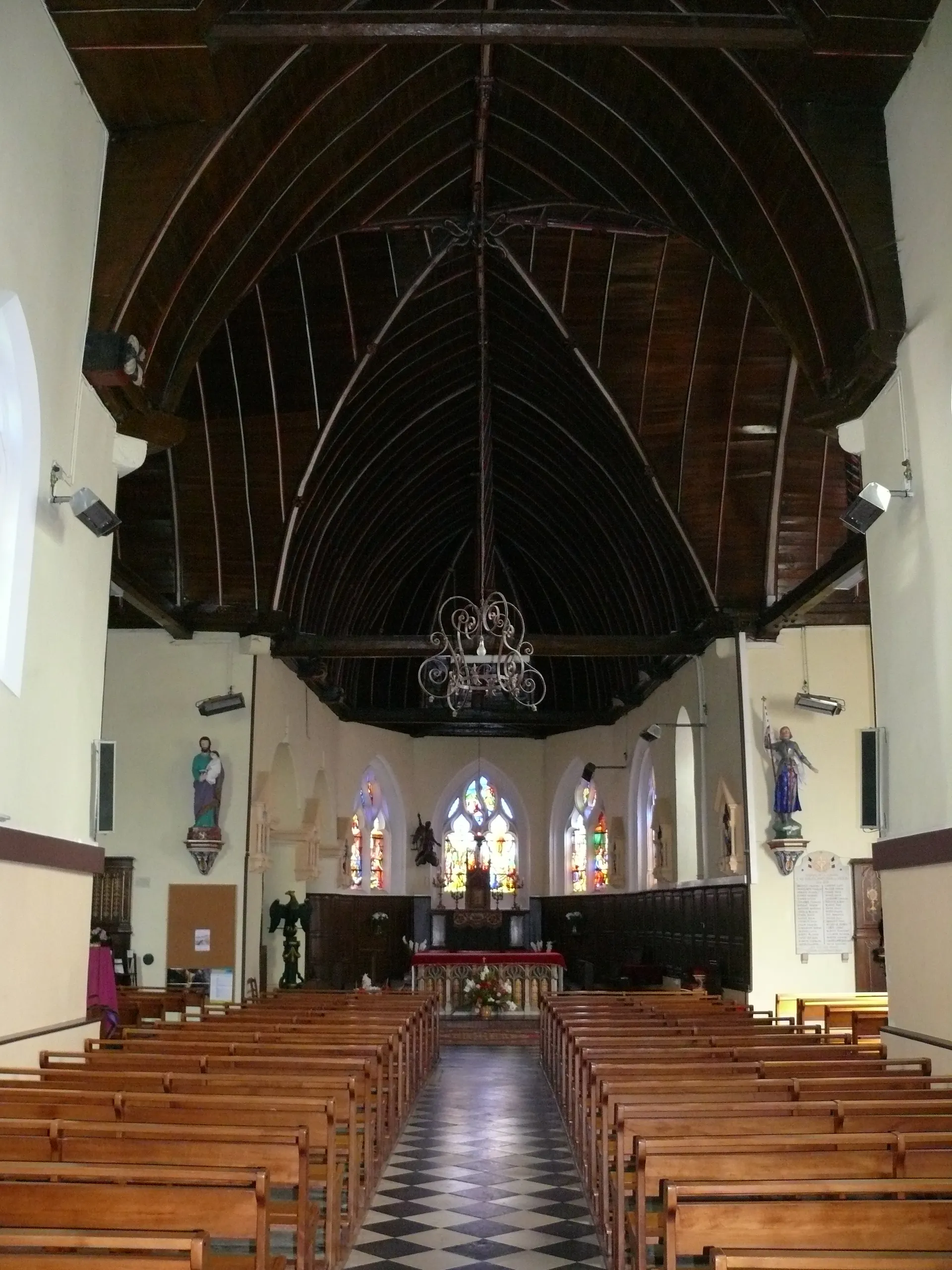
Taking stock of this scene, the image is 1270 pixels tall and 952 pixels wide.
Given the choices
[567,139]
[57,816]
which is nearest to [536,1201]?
[57,816]

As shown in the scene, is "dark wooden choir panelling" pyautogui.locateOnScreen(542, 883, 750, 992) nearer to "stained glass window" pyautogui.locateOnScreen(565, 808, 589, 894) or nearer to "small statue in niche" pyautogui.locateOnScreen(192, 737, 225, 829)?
"stained glass window" pyautogui.locateOnScreen(565, 808, 589, 894)

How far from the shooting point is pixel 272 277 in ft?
46.5

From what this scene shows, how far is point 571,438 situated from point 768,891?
7513 millimetres

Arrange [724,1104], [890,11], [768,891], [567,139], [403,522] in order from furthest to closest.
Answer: [403,522], [768,891], [567,139], [890,11], [724,1104]

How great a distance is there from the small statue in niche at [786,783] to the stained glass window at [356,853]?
11.1m

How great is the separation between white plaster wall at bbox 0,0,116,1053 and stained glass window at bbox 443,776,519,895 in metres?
18.8

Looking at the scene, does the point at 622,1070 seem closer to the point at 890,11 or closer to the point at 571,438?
the point at 890,11

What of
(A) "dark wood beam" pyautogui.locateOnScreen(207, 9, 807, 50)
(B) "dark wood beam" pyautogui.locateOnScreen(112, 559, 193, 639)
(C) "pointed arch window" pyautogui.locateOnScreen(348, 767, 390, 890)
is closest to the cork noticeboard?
(B) "dark wood beam" pyautogui.locateOnScreen(112, 559, 193, 639)

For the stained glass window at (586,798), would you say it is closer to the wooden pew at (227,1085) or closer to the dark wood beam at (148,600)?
the dark wood beam at (148,600)

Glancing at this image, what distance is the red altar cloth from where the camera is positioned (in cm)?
1986

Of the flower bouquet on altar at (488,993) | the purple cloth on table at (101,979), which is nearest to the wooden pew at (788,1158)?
the purple cloth on table at (101,979)

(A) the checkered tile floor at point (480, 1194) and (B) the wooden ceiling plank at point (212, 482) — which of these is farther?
(B) the wooden ceiling plank at point (212, 482)

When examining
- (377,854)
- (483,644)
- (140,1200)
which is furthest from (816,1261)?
(377,854)

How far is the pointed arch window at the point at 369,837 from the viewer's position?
25.1 metres
